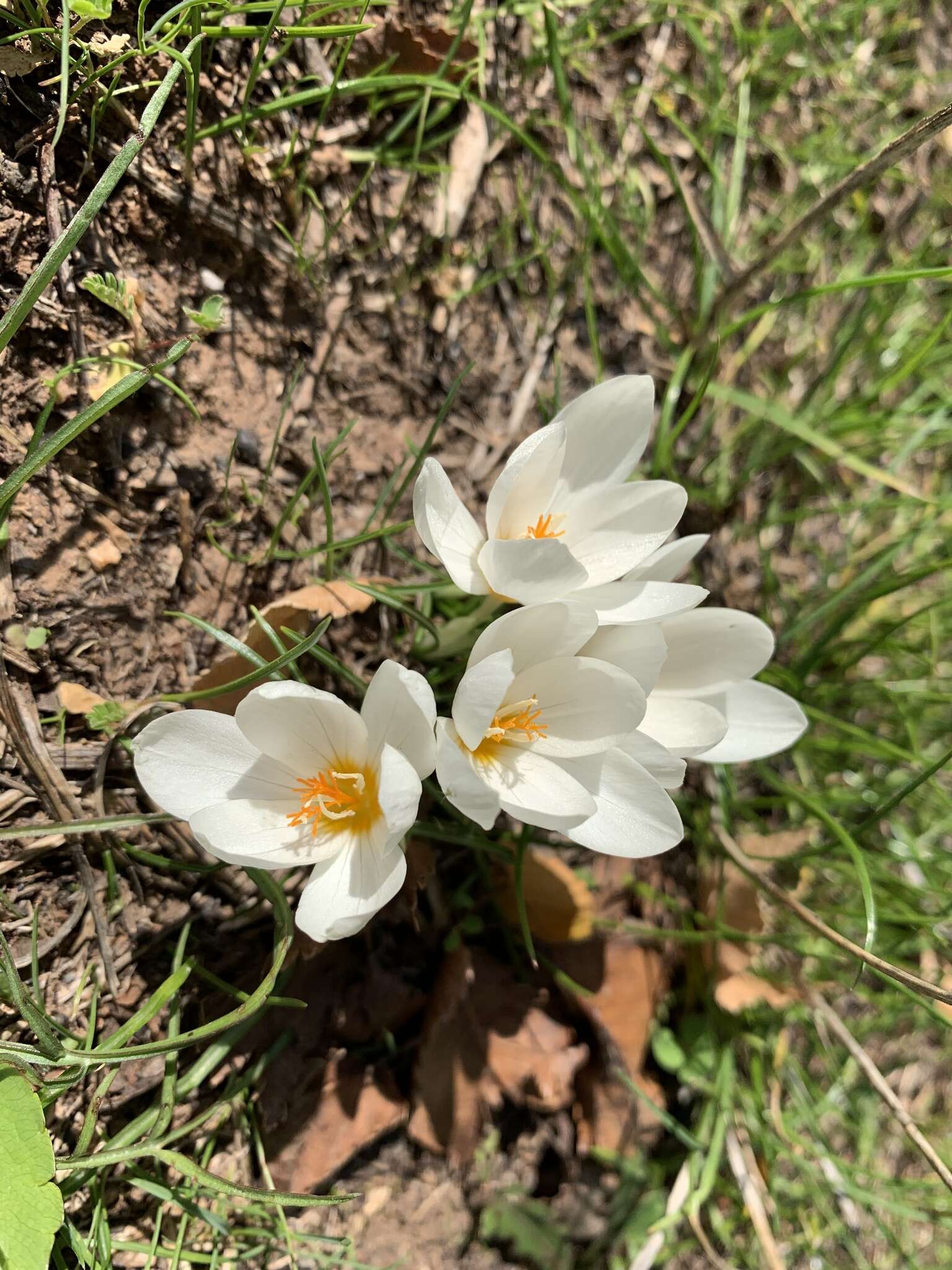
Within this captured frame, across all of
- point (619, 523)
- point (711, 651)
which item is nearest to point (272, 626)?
point (619, 523)

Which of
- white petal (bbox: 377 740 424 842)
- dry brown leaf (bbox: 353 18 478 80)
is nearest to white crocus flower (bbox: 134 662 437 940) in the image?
white petal (bbox: 377 740 424 842)

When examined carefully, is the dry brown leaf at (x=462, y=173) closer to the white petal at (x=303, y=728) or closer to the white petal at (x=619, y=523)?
the white petal at (x=619, y=523)

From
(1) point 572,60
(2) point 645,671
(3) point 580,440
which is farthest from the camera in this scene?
(1) point 572,60

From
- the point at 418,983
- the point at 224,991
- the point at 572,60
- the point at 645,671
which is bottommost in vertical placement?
the point at 418,983

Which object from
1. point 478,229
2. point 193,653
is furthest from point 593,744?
point 478,229

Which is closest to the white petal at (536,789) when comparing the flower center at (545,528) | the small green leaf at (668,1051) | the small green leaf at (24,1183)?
the flower center at (545,528)

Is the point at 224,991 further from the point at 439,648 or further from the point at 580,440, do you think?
the point at 580,440
